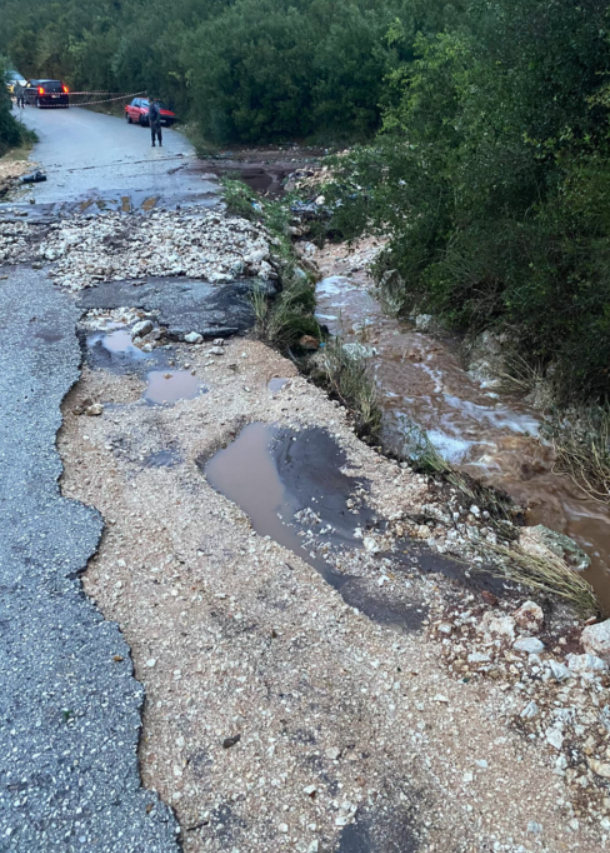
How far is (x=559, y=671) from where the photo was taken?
12.6 ft

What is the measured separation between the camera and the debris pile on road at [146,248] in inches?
409

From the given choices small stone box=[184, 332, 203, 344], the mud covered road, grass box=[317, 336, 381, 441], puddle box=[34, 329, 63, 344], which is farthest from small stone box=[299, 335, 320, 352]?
puddle box=[34, 329, 63, 344]

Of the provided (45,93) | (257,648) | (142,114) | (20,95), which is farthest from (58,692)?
(20,95)

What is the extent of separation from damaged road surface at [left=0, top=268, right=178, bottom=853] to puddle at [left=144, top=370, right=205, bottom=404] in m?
1.65

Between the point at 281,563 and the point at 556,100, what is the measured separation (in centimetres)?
538

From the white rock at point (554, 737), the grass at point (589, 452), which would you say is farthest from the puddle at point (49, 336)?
the white rock at point (554, 737)

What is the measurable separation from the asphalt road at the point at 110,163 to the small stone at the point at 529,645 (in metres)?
13.9

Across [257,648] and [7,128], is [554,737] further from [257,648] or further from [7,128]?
[7,128]

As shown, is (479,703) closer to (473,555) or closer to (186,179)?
(473,555)

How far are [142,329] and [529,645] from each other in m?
6.61

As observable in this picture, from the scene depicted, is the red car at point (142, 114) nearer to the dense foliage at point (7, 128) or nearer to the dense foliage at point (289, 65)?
the dense foliage at point (289, 65)

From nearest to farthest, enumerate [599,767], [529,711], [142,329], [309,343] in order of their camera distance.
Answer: [599,767], [529,711], [142,329], [309,343]

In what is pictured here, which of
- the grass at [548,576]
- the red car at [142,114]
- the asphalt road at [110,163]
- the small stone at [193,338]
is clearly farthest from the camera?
the red car at [142,114]

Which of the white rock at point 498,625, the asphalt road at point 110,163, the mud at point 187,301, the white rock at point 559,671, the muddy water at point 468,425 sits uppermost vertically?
the asphalt road at point 110,163
